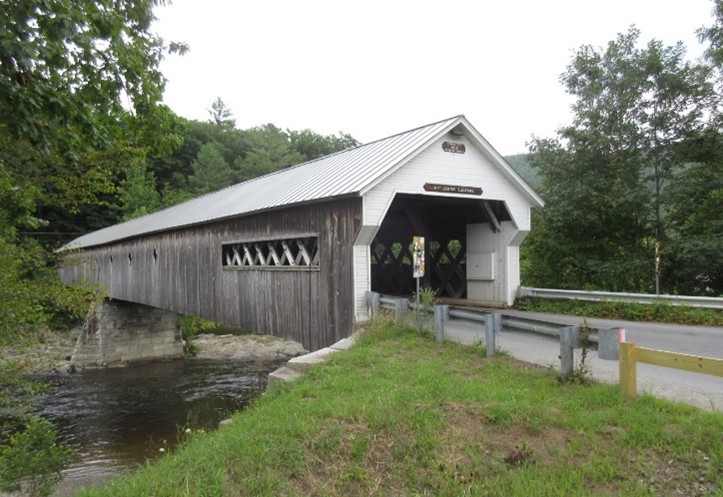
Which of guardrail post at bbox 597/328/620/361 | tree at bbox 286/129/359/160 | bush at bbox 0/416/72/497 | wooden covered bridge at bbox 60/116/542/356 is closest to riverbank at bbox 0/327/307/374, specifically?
wooden covered bridge at bbox 60/116/542/356

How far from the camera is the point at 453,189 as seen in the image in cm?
959

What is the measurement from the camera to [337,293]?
877 centimetres

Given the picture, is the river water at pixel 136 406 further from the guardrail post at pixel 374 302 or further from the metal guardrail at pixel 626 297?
the metal guardrail at pixel 626 297

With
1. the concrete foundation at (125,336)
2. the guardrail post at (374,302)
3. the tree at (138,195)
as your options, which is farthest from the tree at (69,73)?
the tree at (138,195)

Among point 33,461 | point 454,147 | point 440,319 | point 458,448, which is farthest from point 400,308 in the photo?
point 33,461

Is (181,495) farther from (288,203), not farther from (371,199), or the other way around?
(288,203)

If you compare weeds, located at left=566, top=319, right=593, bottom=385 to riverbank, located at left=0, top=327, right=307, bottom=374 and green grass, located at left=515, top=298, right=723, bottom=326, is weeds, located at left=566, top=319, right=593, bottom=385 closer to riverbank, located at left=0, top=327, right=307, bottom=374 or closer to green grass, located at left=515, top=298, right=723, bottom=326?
green grass, located at left=515, top=298, right=723, bottom=326

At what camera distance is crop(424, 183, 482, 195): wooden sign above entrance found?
30.3ft

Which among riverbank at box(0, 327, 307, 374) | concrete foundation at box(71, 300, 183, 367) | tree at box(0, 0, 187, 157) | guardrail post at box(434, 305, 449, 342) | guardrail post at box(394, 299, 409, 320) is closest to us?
tree at box(0, 0, 187, 157)

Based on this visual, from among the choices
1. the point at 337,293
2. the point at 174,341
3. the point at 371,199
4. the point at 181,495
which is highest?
the point at 371,199

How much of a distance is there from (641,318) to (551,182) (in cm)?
590

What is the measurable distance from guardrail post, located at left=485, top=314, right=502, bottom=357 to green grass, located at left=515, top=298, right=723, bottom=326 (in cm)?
412

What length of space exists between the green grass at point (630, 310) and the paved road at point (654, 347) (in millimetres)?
452

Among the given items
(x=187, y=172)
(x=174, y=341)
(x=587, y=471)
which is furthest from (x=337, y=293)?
(x=187, y=172)
